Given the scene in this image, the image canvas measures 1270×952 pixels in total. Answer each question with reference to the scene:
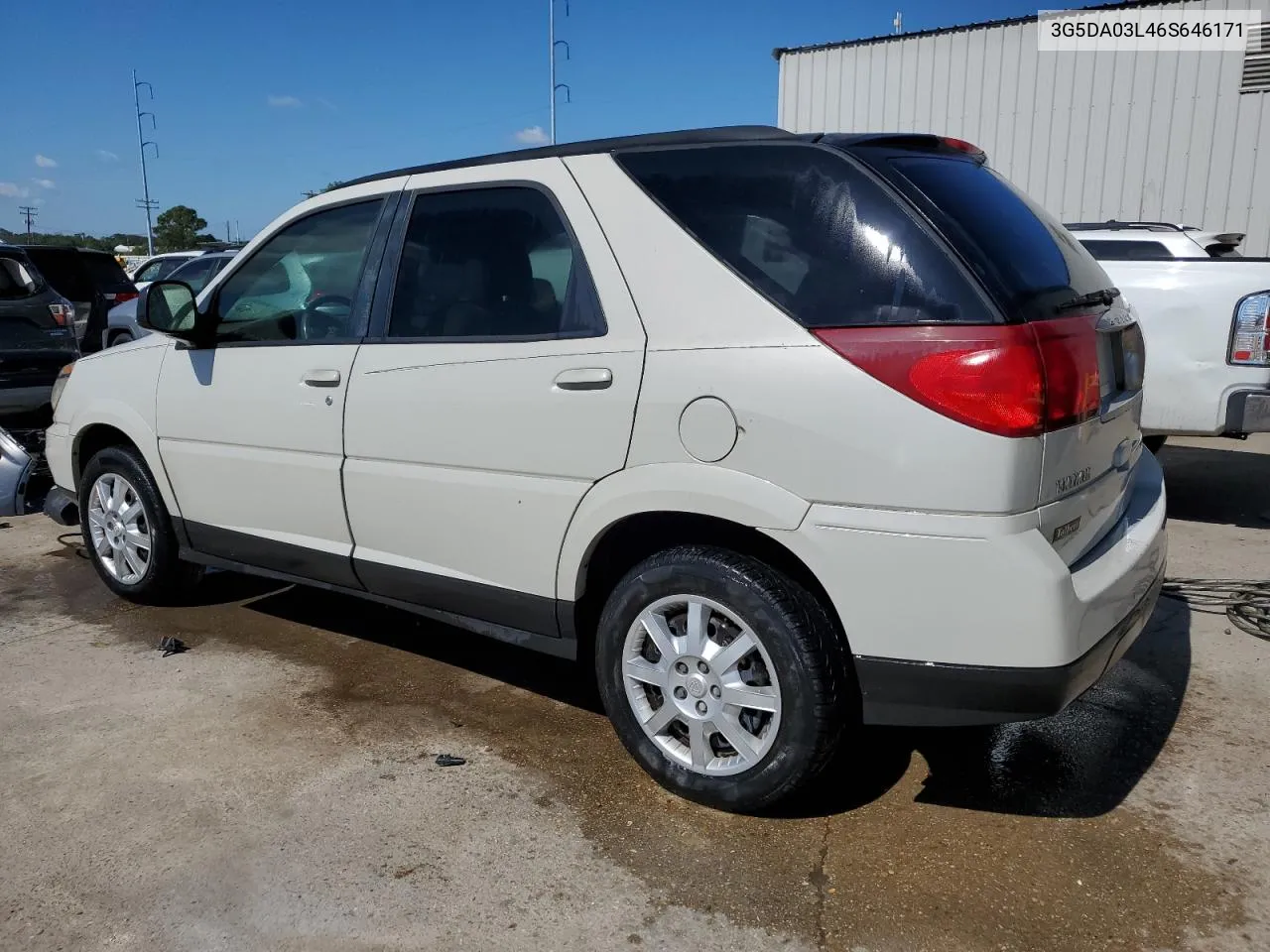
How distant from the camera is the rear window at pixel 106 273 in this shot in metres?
12.3

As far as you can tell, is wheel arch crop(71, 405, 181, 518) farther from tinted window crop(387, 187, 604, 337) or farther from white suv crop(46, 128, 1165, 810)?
tinted window crop(387, 187, 604, 337)

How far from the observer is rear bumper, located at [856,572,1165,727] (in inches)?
96.0

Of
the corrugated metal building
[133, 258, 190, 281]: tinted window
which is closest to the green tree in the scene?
[133, 258, 190, 281]: tinted window

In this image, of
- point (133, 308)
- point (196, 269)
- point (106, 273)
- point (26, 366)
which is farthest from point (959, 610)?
point (196, 269)

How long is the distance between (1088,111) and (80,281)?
39.9ft

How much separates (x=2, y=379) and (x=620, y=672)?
620 cm

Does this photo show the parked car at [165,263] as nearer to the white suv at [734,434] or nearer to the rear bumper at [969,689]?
the white suv at [734,434]

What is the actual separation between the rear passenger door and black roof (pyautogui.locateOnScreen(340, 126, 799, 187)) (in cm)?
4

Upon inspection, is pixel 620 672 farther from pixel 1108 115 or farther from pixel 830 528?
pixel 1108 115

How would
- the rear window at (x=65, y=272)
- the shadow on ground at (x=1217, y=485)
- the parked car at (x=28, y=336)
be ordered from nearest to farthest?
the shadow on ground at (x=1217, y=485)
the parked car at (x=28, y=336)
the rear window at (x=65, y=272)

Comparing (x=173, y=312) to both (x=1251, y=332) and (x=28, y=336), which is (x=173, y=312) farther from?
(x=1251, y=332)

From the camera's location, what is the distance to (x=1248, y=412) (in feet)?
19.2

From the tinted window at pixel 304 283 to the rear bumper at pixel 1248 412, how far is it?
4.89 metres

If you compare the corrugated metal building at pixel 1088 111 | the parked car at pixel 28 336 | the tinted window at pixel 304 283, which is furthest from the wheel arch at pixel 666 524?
the corrugated metal building at pixel 1088 111
